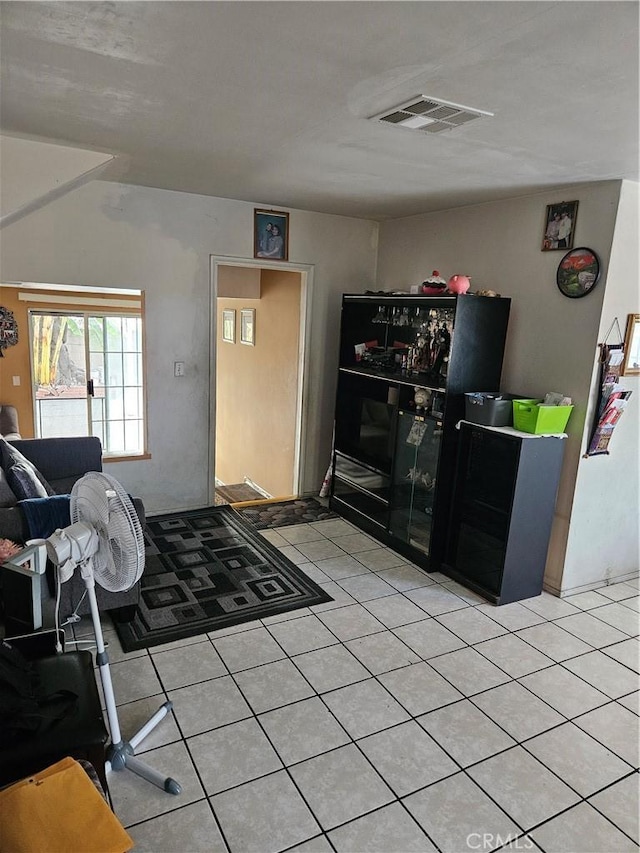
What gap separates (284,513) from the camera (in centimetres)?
473

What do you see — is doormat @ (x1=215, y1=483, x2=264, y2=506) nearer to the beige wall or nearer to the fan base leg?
the beige wall

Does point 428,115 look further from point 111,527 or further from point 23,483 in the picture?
point 23,483

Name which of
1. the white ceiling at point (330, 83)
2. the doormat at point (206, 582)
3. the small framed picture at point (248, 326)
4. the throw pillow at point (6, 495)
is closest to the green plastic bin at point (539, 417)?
the white ceiling at point (330, 83)

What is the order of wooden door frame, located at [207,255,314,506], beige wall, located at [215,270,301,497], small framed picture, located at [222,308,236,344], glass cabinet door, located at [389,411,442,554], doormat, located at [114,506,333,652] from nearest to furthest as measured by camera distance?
doormat, located at [114,506,333,652], glass cabinet door, located at [389,411,442,554], wooden door frame, located at [207,255,314,506], beige wall, located at [215,270,301,497], small framed picture, located at [222,308,236,344]

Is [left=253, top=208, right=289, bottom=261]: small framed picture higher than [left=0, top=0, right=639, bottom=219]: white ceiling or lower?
lower

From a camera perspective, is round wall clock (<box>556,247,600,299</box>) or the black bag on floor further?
round wall clock (<box>556,247,600,299</box>)

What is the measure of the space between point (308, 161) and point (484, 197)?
→ 1.35 metres

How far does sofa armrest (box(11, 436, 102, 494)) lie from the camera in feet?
12.6

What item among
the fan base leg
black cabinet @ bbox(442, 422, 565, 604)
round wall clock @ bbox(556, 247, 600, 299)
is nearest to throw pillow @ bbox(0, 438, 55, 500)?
the fan base leg

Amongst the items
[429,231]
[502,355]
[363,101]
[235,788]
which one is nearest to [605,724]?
[235,788]

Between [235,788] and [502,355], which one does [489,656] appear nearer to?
[235,788]

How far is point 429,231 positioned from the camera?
4.43m

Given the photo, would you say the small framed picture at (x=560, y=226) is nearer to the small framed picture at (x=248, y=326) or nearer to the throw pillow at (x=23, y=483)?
the throw pillow at (x=23, y=483)

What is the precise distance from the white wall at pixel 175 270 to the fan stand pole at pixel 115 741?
8.01ft
